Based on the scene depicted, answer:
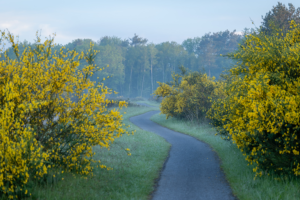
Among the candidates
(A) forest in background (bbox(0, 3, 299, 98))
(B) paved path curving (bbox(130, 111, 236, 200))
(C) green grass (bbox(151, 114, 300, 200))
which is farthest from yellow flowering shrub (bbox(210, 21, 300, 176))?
(A) forest in background (bbox(0, 3, 299, 98))

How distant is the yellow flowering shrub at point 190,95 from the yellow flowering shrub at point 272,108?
12.5 meters

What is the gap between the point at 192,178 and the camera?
9000 millimetres

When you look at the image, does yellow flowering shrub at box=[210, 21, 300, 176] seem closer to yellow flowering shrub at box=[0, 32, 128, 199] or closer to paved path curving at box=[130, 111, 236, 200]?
paved path curving at box=[130, 111, 236, 200]

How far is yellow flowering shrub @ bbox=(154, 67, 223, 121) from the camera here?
76.5 ft

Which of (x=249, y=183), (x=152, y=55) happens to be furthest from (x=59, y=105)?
(x=152, y=55)

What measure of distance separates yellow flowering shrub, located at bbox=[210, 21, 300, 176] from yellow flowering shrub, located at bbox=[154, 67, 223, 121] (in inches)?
491

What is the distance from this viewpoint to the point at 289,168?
7.13 m

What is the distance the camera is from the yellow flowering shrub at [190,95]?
76.5 feet

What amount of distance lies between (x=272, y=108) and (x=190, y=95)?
18244 mm

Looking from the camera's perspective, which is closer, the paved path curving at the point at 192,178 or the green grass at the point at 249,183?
the green grass at the point at 249,183

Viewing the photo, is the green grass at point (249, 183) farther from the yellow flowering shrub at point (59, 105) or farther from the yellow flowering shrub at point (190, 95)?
the yellow flowering shrub at point (190, 95)

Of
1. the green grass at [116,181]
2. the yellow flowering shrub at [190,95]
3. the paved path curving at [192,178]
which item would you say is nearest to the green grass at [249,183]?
the paved path curving at [192,178]

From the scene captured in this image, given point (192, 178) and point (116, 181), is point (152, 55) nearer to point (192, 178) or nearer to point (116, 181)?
point (192, 178)

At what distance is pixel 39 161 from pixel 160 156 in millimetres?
8106
